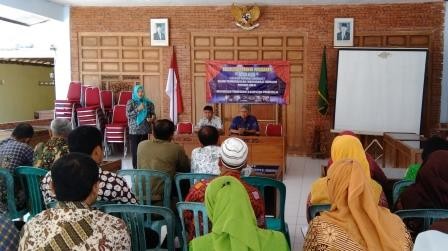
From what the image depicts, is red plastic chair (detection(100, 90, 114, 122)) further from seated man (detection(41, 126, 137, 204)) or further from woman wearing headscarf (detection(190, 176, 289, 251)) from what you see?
woman wearing headscarf (detection(190, 176, 289, 251))

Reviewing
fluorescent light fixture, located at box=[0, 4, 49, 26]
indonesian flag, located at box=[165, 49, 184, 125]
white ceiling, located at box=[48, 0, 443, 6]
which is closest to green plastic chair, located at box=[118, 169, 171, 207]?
fluorescent light fixture, located at box=[0, 4, 49, 26]

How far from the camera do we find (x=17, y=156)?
3385 millimetres

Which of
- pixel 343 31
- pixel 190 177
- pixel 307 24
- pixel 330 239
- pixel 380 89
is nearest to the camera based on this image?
pixel 330 239

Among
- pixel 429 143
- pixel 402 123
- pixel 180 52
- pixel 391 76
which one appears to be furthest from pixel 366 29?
pixel 429 143

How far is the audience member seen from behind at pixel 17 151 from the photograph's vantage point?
11.0 ft

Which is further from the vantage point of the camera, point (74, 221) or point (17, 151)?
point (17, 151)

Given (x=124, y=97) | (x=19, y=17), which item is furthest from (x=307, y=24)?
(x=19, y=17)

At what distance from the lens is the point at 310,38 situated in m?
8.45

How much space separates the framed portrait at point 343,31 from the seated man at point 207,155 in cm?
562

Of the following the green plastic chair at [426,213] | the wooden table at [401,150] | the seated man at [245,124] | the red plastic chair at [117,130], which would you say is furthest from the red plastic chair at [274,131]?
the green plastic chair at [426,213]

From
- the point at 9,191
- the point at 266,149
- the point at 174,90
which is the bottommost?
the point at 266,149

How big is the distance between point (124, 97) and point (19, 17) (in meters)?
2.50

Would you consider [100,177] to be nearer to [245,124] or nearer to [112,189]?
[112,189]

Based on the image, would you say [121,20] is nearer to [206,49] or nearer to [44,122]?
[206,49]
